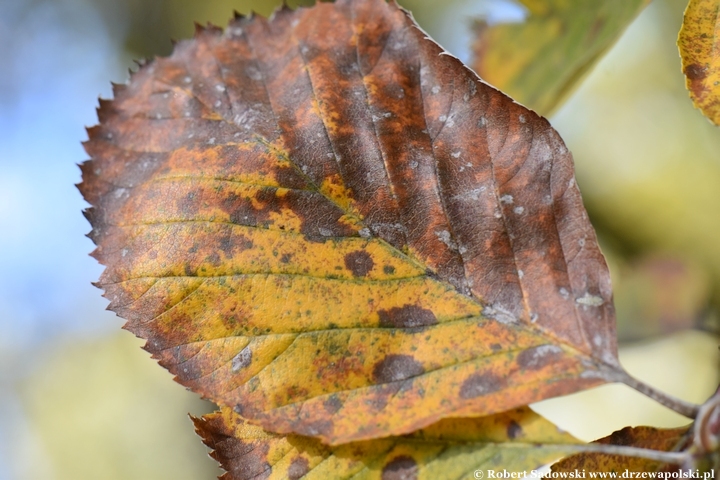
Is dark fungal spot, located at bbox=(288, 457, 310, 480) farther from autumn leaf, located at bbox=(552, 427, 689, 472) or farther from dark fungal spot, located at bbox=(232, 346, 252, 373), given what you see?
autumn leaf, located at bbox=(552, 427, 689, 472)

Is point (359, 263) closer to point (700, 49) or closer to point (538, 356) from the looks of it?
point (538, 356)

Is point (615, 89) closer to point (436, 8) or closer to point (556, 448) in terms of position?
point (436, 8)

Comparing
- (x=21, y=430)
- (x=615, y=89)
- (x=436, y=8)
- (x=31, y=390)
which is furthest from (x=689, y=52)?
(x=21, y=430)

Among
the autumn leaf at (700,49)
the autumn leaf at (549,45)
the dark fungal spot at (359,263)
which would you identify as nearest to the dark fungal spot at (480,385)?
the dark fungal spot at (359,263)

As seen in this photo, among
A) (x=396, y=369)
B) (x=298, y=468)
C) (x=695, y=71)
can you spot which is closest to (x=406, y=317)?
(x=396, y=369)

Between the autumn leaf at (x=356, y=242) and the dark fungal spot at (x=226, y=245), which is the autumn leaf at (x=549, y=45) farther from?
the dark fungal spot at (x=226, y=245)

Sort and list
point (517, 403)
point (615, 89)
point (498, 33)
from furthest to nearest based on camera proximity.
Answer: point (615, 89), point (498, 33), point (517, 403)
